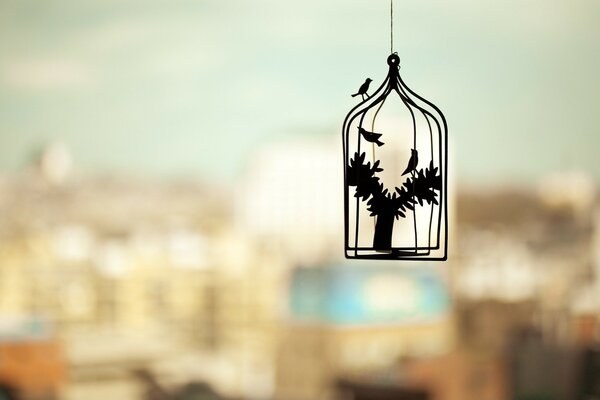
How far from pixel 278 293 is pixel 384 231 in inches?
85.6

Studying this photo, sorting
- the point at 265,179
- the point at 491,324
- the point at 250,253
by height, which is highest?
the point at 265,179

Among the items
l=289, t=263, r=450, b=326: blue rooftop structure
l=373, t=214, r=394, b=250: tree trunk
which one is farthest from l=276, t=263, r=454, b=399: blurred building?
l=373, t=214, r=394, b=250: tree trunk

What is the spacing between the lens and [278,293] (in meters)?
3.61

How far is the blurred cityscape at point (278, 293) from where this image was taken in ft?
11.6

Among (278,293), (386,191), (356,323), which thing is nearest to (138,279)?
(278,293)

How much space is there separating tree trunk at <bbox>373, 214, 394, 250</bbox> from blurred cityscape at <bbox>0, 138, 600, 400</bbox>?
2037 mm

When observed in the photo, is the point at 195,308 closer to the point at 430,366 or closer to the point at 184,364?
the point at 184,364

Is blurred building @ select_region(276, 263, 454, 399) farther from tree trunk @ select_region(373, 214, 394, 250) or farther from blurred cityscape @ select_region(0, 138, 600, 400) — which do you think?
tree trunk @ select_region(373, 214, 394, 250)

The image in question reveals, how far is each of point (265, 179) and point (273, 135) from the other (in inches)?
6.5

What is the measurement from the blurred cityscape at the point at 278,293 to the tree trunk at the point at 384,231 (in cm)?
204

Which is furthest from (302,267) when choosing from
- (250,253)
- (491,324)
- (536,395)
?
(536,395)

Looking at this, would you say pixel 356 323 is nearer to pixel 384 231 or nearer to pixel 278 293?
pixel 278 293

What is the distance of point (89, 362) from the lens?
11.8 ft

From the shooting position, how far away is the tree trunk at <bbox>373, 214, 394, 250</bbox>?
146 centimetres
